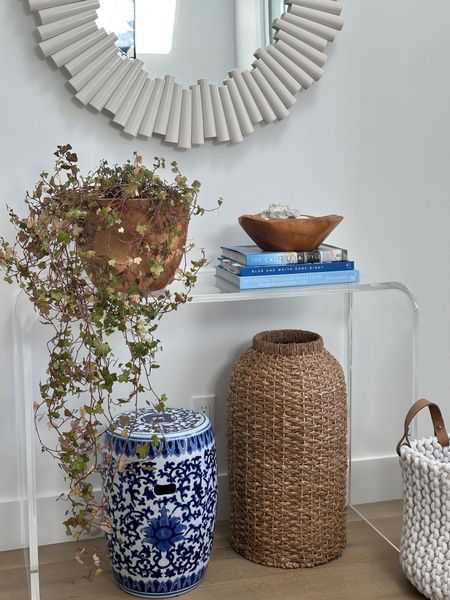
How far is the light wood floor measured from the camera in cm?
186

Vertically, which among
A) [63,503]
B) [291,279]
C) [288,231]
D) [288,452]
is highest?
[288,231]

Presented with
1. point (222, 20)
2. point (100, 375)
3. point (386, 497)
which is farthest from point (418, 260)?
point (100, 375)

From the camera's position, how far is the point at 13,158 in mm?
1961

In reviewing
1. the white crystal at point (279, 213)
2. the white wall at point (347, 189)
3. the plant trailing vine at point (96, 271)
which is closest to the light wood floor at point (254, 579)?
the white wall at point (347, 189)

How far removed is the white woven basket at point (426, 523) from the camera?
1781 millimetres

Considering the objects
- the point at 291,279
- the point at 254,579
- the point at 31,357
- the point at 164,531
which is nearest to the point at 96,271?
the point at 31,357

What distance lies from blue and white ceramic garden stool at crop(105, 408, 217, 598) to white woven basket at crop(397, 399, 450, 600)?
0.43 m

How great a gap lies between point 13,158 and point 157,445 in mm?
748

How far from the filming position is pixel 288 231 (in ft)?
6.34

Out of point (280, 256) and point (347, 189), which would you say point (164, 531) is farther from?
point (347, 189)

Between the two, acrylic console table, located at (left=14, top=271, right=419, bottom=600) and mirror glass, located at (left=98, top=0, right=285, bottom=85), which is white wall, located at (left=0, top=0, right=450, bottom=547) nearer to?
acrylic console table, located at (left=14, top=271, right=419, bottom=600)

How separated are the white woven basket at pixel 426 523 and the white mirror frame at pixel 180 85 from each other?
2.71 feet

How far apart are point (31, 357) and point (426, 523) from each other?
3.12 ft

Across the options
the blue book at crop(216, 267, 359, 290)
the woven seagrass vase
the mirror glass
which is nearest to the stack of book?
the blue book at crop(216, 267, 359, 290)
